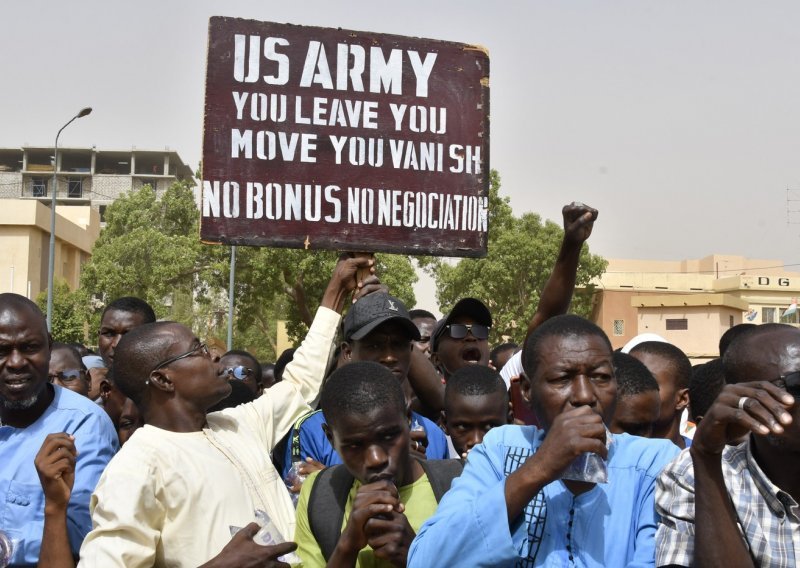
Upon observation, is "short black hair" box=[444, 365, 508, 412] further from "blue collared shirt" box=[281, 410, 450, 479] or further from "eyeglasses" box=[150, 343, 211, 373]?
"eyeglasses" box=[150, 343, 211, 373]

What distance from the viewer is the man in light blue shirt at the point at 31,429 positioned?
10.5ft

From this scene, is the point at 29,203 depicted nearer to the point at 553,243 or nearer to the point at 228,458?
the point at 553,243

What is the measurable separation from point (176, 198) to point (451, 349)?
108 feet

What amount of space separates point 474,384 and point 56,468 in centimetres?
177

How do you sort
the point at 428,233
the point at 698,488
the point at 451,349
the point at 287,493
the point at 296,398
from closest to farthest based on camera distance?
the point at 698,488, the point at 287,493, the point at 296,398, the point at 428,233, the point at 451,349

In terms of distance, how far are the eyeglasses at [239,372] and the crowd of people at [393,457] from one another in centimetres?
165

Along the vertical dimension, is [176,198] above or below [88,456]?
above

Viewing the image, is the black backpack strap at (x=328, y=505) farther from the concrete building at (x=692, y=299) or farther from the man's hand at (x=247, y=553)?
the concrete building at (x=692, y=299)

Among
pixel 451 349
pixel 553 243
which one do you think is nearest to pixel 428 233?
pixel 451 349

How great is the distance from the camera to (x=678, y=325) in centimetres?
3578

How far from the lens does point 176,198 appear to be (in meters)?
36.6

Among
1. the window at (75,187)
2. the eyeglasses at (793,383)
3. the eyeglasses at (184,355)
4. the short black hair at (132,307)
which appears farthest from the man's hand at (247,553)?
the window at (75,187)

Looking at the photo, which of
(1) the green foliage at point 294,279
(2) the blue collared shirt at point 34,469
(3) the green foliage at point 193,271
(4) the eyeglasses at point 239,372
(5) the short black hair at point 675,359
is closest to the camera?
(2) the blue collared shirt at point 34,469

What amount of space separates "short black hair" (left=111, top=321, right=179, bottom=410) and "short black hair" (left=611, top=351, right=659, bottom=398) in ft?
6.02
